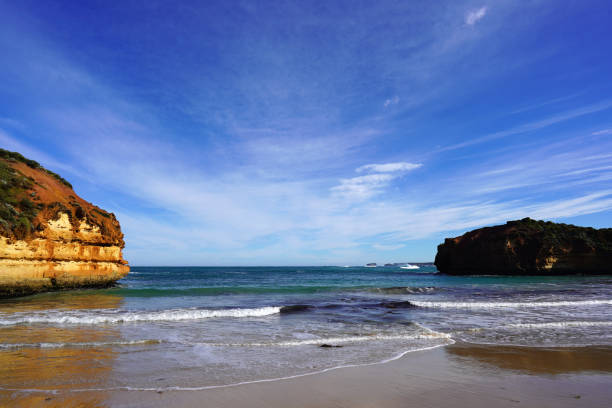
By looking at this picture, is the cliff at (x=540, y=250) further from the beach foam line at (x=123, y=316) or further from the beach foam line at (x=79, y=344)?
the beach foam line at (x=79, y=344)

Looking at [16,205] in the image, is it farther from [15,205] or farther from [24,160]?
[24,160]

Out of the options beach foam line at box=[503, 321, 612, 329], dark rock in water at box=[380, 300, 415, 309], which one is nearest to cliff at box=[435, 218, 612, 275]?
dark rock in water at box=[380, 300, 415, 309]

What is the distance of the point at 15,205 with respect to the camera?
764 inches

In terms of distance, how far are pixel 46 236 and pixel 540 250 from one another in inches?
2605

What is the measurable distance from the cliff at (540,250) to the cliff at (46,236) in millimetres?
59996

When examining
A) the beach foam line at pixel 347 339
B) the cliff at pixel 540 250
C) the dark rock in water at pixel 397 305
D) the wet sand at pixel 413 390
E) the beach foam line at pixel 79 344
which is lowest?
the dark rock in water at pixel 397 305

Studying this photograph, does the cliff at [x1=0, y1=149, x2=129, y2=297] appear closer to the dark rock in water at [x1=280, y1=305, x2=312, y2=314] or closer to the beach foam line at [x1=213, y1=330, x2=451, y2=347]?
the dark rock in water at [x1=280, y1=305, x2=312, y2=314]

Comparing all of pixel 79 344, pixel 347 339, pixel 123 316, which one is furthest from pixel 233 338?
pixel 123 316

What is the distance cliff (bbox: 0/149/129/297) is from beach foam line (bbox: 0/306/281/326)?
26.7 ft

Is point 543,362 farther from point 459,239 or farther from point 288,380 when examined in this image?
point 459,239

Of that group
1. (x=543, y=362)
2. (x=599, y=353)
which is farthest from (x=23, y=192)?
(x=599, y=353)

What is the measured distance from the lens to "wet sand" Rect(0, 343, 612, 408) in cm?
455

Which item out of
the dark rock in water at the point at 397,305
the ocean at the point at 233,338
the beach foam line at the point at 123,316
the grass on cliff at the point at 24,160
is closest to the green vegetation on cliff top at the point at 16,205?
the grass on cliff at the point at 24,160

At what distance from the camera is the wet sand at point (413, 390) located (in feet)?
14.9
